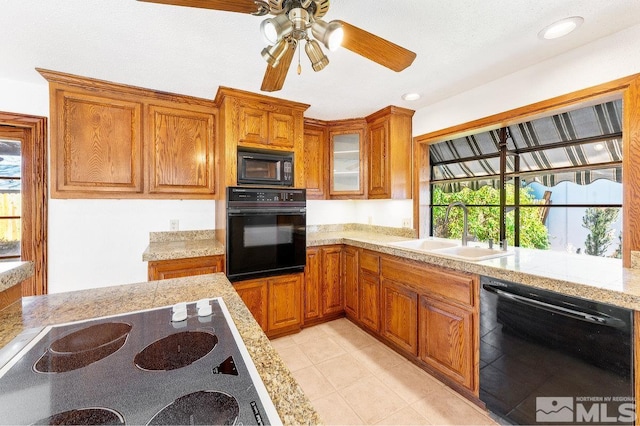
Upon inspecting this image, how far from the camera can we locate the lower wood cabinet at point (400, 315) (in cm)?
224

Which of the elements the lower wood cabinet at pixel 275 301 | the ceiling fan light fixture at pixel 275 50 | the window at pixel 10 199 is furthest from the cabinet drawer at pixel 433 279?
the window at pixel 10 199

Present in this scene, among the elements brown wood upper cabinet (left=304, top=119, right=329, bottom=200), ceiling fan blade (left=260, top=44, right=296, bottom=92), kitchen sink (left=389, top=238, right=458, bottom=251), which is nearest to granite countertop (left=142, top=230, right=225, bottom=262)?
brown wood upper cabinet (left=304, top=119, right=329, bottom=200)

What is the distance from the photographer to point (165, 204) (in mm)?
2770

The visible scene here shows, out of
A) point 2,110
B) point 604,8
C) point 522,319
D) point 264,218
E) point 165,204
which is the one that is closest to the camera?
point 604,8

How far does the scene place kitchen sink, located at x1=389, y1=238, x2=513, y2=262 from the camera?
2.05m

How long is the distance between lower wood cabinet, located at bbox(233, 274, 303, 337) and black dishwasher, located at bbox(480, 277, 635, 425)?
162cm

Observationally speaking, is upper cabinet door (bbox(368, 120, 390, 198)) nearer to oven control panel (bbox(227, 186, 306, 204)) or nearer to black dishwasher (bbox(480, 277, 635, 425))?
oven control panel (bbox(227, 186, 306, 204))

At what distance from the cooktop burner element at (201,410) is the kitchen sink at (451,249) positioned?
5.75 ft

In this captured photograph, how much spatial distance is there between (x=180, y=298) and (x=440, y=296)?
1.72 meters

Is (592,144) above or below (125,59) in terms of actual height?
below

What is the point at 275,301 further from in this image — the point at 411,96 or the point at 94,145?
the point at 411,96

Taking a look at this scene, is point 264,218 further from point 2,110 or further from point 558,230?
point 558,230

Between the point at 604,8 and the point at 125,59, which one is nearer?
the point at 604,8

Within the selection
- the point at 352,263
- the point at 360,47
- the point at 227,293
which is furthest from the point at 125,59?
the point at 352,263
